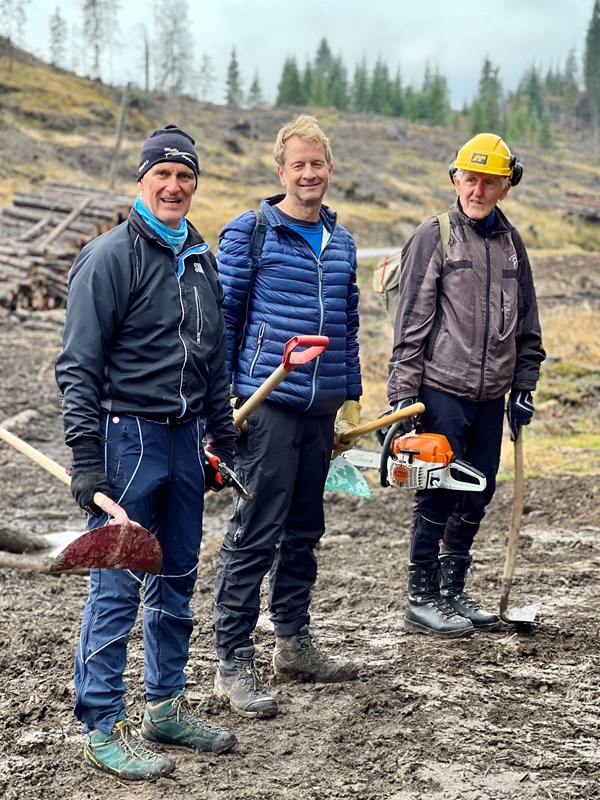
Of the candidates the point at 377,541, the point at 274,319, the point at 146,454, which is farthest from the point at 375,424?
the point at 377,541

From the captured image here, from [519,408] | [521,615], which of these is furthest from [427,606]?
[519,408]

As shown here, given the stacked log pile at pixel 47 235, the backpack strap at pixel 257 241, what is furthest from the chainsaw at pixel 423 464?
the stacked log pile at pixel 47 235

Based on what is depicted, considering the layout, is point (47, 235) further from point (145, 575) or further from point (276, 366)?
point (145, 575)

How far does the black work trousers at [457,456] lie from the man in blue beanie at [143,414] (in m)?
1.46

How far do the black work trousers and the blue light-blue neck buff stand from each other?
1.68 meters

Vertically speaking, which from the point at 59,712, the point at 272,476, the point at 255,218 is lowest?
the point at 59,712

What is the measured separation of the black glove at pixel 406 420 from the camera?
4820 mm

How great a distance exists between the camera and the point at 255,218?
4273 millimetres

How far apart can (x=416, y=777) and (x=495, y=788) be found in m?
0.26

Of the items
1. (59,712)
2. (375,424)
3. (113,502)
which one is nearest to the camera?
(113,502)

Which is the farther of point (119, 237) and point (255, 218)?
point (255, 218)

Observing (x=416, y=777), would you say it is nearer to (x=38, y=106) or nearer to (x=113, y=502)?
(x=113, y=502)

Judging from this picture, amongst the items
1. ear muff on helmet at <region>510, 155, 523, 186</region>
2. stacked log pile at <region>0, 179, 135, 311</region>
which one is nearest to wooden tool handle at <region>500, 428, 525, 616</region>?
ear muff on helmet at <region>510, 155, 523, 186</region>

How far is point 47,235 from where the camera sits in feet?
67.5
